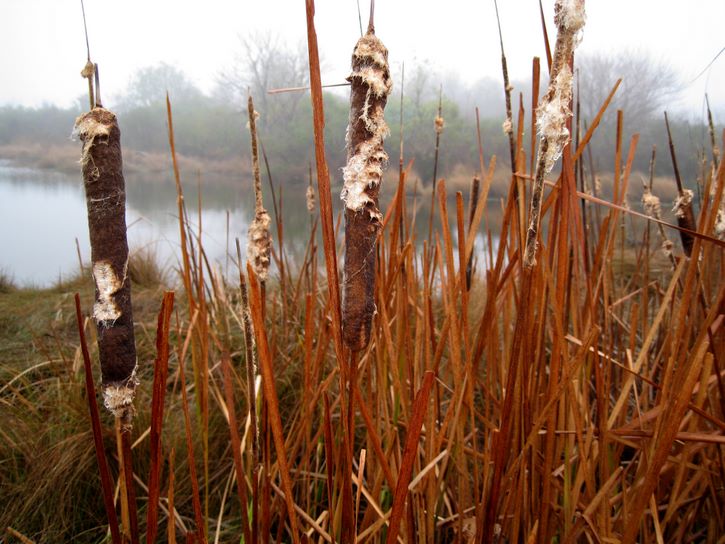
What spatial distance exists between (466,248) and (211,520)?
603mm

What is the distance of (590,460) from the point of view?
0.46m

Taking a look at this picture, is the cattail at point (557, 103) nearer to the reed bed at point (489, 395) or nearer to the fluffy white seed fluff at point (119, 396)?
the reed bed at point (489, 395)

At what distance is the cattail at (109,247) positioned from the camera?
0.23 meters

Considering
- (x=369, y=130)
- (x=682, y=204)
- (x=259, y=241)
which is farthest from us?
(x=682, y=204)

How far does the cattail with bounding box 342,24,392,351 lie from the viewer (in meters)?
→ 0.20

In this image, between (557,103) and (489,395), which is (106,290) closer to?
(557,103)

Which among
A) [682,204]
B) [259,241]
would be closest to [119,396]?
[259,241]

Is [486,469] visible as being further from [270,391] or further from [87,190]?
[87,190]

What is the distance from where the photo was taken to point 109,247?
242mm

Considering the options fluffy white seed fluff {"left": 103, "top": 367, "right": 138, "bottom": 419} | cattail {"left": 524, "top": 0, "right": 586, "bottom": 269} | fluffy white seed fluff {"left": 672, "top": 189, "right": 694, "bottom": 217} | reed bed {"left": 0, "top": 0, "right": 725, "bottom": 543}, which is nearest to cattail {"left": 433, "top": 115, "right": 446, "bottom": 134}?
reed bed {"left": 0, "top": 0, "right": 725, "bottom": 543}

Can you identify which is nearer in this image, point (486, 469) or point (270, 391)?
point (270, 391)

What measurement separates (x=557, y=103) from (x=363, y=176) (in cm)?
11

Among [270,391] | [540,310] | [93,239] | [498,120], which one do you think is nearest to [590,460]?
[540,310]

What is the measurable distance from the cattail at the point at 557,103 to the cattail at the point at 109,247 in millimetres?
223
